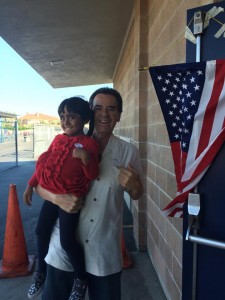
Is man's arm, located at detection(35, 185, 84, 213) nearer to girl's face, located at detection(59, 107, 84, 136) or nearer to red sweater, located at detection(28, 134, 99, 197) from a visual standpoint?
red sweater, located at detection(28, 134, 99, 197)

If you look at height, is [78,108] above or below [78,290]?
above

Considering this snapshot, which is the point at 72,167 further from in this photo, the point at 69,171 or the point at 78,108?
the point at 78,108

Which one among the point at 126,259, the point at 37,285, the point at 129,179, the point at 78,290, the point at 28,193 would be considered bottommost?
the point at 126,259

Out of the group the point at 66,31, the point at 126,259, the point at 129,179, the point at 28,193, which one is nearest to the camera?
the point at 129,179

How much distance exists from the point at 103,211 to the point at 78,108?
2.21 feet

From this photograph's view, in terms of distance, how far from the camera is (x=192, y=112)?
5.52 feet

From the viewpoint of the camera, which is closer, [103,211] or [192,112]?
[192,112]

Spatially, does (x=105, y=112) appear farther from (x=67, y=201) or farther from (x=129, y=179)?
(x=67, y=201)

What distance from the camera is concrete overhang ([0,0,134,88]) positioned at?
528 cm

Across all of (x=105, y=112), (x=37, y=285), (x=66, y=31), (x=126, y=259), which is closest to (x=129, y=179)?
(x=105, y=112)

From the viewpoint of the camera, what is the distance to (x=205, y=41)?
1687 millimetres

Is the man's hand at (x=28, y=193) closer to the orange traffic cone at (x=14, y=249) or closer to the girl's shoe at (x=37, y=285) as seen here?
the girl's shoe at (x=37, y=285)

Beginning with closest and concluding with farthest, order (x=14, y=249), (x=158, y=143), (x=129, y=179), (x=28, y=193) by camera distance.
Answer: (x=129, y=179) → (x=28, y=193) → (x=158, y=143) → (x=14, y=249)

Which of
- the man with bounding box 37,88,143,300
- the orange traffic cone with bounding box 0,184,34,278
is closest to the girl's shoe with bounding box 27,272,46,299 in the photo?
the man with bounding box 37,88,143,300
